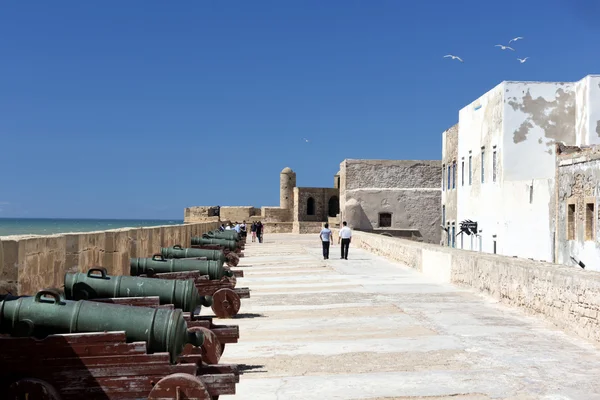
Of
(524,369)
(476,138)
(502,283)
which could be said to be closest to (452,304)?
(502,283)

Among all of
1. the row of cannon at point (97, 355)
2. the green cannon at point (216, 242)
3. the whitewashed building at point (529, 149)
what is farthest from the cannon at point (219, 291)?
the whitewashed building at point (529, 149)

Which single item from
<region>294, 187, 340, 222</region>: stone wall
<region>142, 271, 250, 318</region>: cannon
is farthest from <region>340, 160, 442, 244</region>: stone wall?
<region>142, 271, 250, 318</region>: cannon

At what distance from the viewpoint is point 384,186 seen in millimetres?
37219

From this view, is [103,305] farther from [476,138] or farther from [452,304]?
[476,138]

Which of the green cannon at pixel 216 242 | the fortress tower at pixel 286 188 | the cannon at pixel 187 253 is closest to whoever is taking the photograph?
the cannon at pixel 187 253

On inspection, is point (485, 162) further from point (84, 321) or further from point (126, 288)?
point (84, 321)

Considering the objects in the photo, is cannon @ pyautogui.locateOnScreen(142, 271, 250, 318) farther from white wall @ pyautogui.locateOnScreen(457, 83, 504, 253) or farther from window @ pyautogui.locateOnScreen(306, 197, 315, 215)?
window @ pyautogui.locateOnScreen(306, 197, 315, 215)

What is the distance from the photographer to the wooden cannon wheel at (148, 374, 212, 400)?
4.25 metres

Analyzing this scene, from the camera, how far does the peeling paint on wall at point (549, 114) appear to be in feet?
70.4

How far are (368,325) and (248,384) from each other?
2.91 m

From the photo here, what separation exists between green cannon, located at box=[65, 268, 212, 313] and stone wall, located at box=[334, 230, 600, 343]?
3.71m

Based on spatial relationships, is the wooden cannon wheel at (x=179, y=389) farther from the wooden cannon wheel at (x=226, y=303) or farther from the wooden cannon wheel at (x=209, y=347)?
the wooden cannon wheel at (x=226, y=303)

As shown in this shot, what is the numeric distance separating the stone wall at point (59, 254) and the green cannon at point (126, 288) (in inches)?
18.0

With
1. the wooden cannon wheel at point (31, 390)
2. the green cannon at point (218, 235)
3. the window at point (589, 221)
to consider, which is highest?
the window at point (589, 221)
